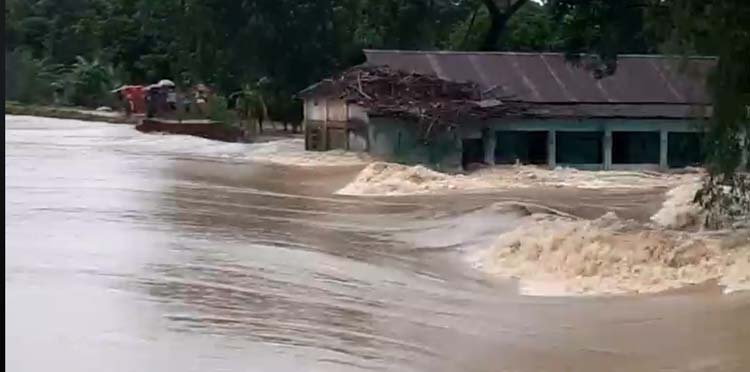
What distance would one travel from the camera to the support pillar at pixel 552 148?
36469 millimetres

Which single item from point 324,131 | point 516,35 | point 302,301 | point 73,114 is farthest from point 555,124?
point 73,114

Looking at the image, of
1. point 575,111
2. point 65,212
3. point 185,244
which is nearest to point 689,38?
point 185,244

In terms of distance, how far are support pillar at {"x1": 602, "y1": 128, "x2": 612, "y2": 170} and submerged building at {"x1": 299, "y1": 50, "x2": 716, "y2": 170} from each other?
1.1 inches

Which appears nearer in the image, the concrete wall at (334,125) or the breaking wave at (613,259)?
the breaking wave at (613,259)

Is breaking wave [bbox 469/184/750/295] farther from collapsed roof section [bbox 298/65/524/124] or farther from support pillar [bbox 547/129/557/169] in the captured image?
support pillar [bbox 547/129/557/169]

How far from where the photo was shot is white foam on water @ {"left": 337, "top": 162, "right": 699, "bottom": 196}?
3010 cm

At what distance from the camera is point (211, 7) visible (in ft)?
Answer: 157

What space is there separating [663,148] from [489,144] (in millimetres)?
5046

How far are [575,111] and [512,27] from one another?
1525 centimetres

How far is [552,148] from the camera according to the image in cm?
3659

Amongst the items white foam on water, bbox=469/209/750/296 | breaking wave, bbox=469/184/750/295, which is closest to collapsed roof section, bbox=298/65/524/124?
breaking wave, bbox=469/184/750/295

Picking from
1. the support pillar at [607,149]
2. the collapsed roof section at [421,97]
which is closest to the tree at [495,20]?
the collapsed roof section at [421,97]

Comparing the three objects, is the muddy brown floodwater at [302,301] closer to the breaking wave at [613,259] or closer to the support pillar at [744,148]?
the breaking wave at [613,259]

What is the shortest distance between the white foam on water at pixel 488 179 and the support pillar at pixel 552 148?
54 centimetres
